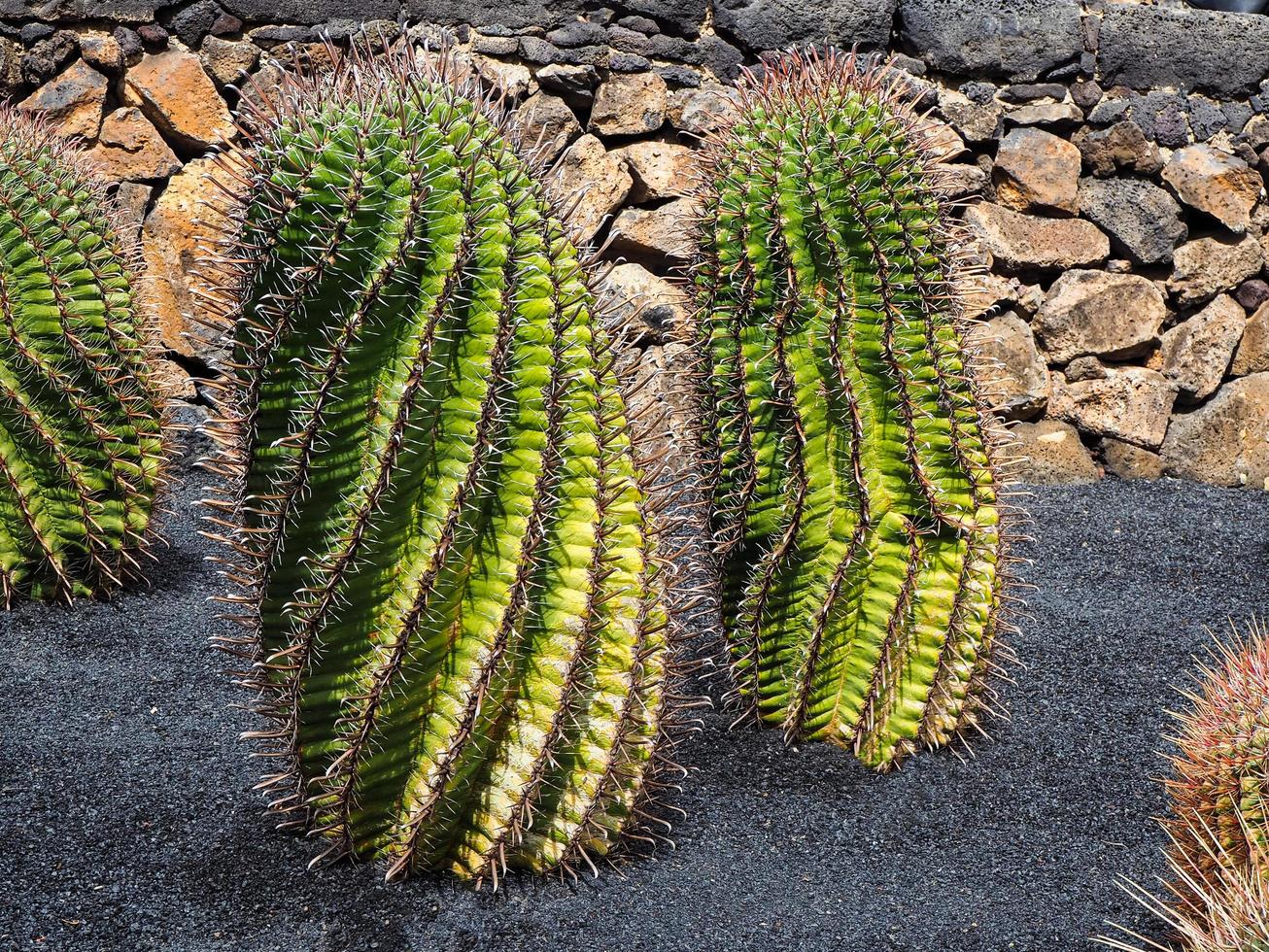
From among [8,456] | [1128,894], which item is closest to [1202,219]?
[1128,894]

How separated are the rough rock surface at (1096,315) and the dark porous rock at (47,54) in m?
4.06

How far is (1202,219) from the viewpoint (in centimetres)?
515

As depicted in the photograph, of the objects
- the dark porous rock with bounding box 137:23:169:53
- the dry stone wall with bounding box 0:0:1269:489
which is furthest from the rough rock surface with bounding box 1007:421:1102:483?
the dark porous rock with bounding box 137:23:169:53

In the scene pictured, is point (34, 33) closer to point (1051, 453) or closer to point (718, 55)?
point (718, 55)

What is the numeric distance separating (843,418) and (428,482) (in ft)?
2.99

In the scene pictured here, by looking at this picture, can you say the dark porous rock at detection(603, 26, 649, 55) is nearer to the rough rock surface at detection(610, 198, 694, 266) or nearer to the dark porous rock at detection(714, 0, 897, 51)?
the dark porous rock at detection(714, 0, 897, 51)

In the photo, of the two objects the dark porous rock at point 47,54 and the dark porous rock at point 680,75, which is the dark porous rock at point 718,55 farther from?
the dark porous rock at point 47,54

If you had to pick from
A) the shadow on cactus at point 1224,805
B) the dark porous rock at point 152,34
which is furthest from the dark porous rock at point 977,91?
the shadow on cactus at point 1224,805

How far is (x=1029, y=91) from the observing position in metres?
4.92

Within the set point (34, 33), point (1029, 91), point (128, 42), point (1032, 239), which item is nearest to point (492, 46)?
point (128, 42)

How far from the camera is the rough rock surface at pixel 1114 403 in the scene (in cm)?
507

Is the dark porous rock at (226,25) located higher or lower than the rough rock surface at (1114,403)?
higher

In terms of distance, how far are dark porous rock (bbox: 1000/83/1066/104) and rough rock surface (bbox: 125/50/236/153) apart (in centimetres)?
316

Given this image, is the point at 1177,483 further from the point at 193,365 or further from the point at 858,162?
the point at 193,365
